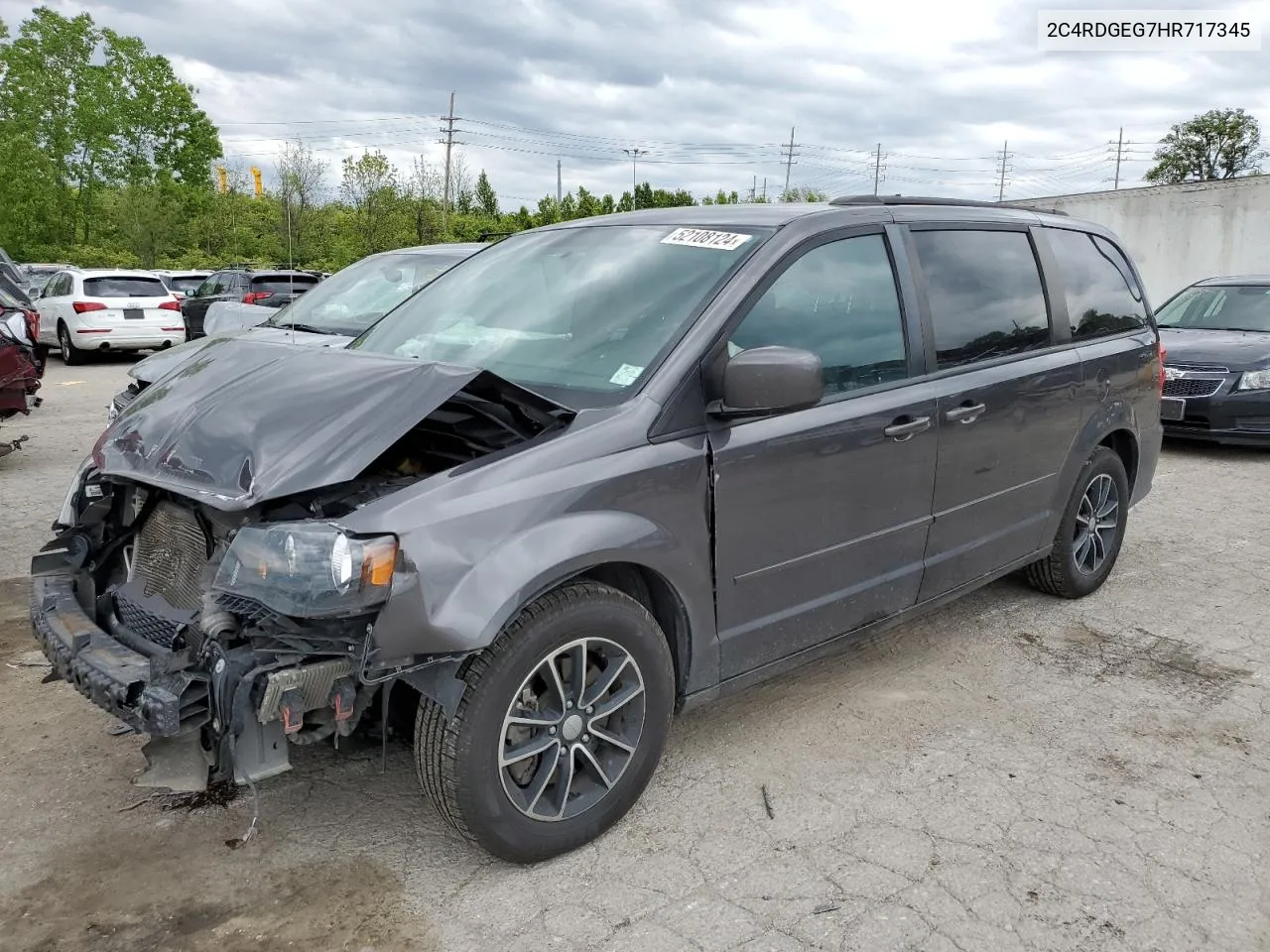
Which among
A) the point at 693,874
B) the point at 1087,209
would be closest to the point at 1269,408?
the point at 693,874

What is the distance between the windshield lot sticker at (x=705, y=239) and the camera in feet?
11.4

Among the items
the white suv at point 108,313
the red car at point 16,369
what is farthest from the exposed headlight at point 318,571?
the white suv at point 108,313

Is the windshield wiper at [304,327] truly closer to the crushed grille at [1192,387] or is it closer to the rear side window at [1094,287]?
the rear side window at [1094,287]

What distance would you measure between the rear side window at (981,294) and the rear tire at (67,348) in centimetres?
1653

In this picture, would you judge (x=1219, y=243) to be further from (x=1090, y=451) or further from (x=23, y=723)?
(x=23, y=723)

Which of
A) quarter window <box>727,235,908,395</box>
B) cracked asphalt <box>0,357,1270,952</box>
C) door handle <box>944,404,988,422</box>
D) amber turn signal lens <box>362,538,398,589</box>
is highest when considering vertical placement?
quarter window <box>727,235,908,395</box>

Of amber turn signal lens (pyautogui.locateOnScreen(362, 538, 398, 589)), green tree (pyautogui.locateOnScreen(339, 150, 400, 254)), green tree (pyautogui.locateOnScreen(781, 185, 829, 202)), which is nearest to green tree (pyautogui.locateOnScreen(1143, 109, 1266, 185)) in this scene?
green tree (pyautogui.locateOnScreen(781, 185, 829, 202))

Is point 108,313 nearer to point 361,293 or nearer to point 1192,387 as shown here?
point 361,293

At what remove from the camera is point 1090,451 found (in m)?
4.79

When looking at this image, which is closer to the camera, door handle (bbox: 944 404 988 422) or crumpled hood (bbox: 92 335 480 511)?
crumpled hood (bbox: 92 335 480 511)

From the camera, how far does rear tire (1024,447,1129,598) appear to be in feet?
16.0

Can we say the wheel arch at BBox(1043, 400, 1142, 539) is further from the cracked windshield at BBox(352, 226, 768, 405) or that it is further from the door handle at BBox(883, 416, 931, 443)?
the cracked windshield at BBox(352, 226, 768, 405)

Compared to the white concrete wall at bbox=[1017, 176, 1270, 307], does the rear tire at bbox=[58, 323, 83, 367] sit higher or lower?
lower

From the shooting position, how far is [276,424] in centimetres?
281
